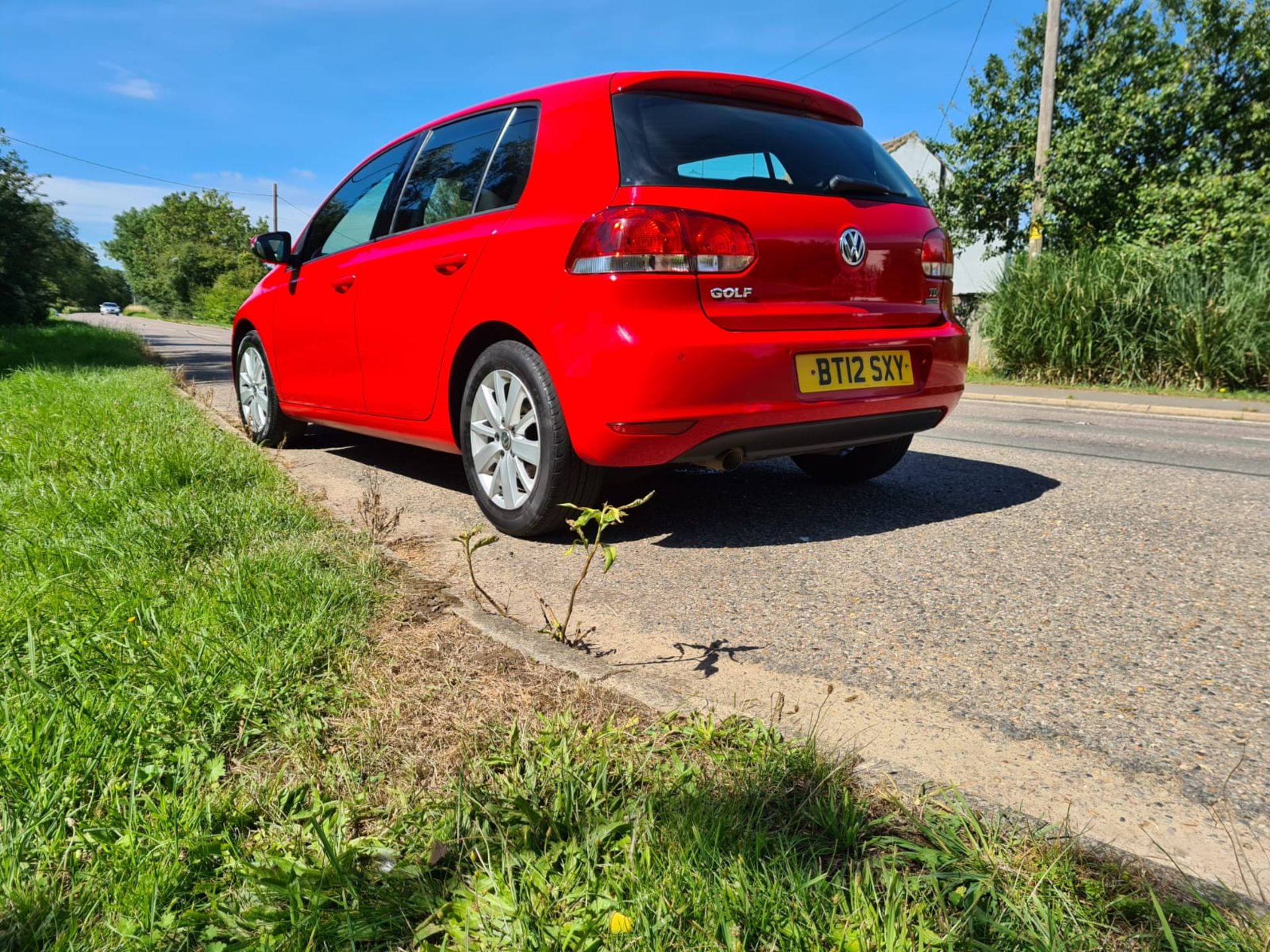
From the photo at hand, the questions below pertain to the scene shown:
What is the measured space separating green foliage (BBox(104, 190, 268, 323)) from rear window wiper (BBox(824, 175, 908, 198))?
56.8 metres

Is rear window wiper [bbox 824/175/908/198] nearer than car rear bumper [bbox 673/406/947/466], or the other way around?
car rear bumper [bbox 673/406/947/466]

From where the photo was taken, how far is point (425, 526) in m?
3.81

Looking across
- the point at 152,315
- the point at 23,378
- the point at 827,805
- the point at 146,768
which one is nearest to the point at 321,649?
the point at 146,768

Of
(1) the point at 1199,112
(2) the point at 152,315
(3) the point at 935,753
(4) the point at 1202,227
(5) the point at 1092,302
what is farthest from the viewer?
(2) the point at 152,315

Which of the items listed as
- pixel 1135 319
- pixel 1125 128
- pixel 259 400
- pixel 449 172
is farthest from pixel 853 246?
pixel 1125 128

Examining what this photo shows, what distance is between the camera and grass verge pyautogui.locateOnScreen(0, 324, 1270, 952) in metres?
1.26

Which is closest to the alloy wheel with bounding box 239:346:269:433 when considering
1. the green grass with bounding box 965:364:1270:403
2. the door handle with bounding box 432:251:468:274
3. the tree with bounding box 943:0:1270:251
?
the door handle with bounding box 432:251:468:274

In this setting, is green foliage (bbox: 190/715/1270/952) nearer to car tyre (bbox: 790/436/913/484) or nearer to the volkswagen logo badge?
the volkswagen logo badge

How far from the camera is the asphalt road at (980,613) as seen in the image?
69.0 inches

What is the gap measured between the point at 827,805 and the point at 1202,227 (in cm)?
2178

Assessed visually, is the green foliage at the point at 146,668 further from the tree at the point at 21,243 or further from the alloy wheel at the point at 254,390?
the tree at the point at 21,243

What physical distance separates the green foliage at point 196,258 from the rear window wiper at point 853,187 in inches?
2236

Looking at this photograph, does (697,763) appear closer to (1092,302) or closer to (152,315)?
(1092,302)

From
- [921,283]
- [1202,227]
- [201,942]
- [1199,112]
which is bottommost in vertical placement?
[201,942]
